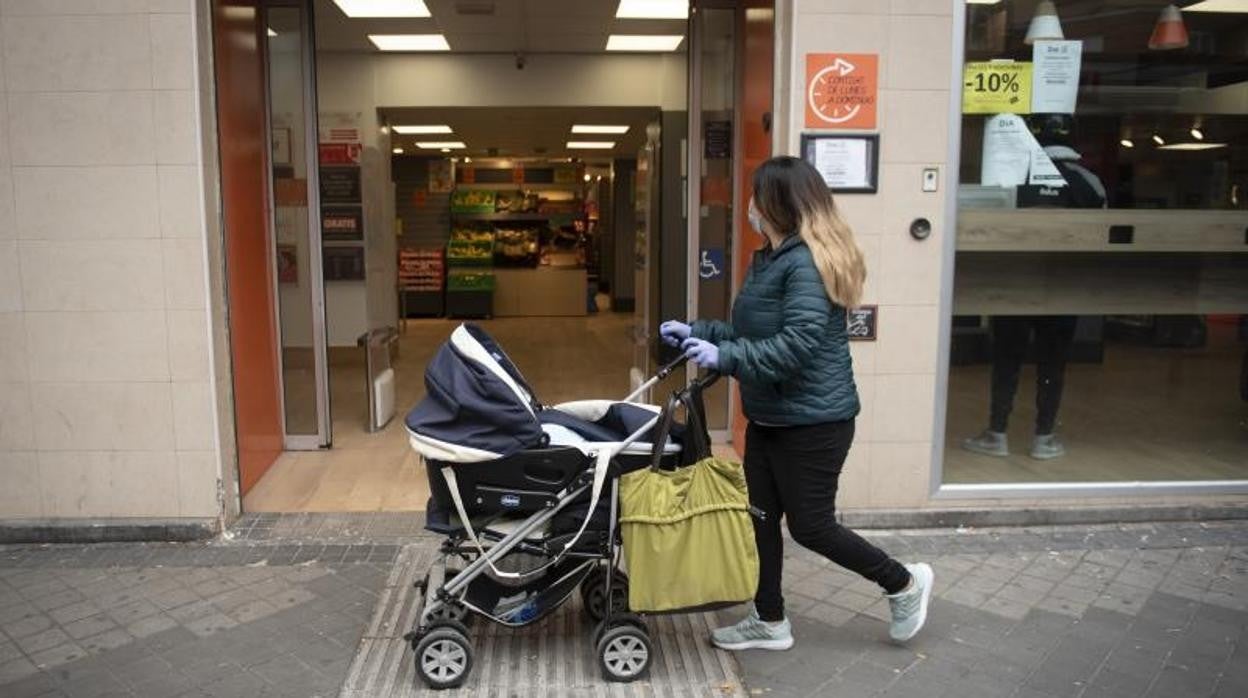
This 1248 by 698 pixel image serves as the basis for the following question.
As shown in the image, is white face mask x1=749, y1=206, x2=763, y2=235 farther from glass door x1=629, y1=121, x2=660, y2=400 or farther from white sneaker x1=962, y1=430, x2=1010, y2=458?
glass door x1=629, y1=121, x2=660, y2=400

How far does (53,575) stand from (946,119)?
454 centimetres

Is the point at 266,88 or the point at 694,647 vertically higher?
the point at 266,88

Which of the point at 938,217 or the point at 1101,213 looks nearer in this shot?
the point at 938,217

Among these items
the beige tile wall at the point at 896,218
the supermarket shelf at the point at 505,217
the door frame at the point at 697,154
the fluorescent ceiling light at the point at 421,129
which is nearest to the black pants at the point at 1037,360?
the beige tile wall at the point at 896,218

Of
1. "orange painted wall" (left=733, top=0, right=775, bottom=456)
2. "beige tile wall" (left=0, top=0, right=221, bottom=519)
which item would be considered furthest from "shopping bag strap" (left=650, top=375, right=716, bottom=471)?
"beige tile wall" (left=0, top=0, right=221, bottom=519)

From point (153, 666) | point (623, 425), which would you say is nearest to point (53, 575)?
point (153, 666)

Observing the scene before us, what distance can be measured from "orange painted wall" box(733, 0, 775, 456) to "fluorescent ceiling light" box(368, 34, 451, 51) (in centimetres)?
368

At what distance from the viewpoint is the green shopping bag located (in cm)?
317

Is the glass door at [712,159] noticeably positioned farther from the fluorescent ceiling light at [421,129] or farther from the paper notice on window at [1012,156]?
the fluorescent ceiling light at [421,129]

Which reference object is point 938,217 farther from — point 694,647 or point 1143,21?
point 694,647

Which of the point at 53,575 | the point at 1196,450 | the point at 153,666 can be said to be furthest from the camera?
the point at 1196,450

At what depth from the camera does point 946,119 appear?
15.1ft

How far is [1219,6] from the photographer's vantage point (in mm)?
5188

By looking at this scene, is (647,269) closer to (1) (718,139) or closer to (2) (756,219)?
(1) (718,139)
